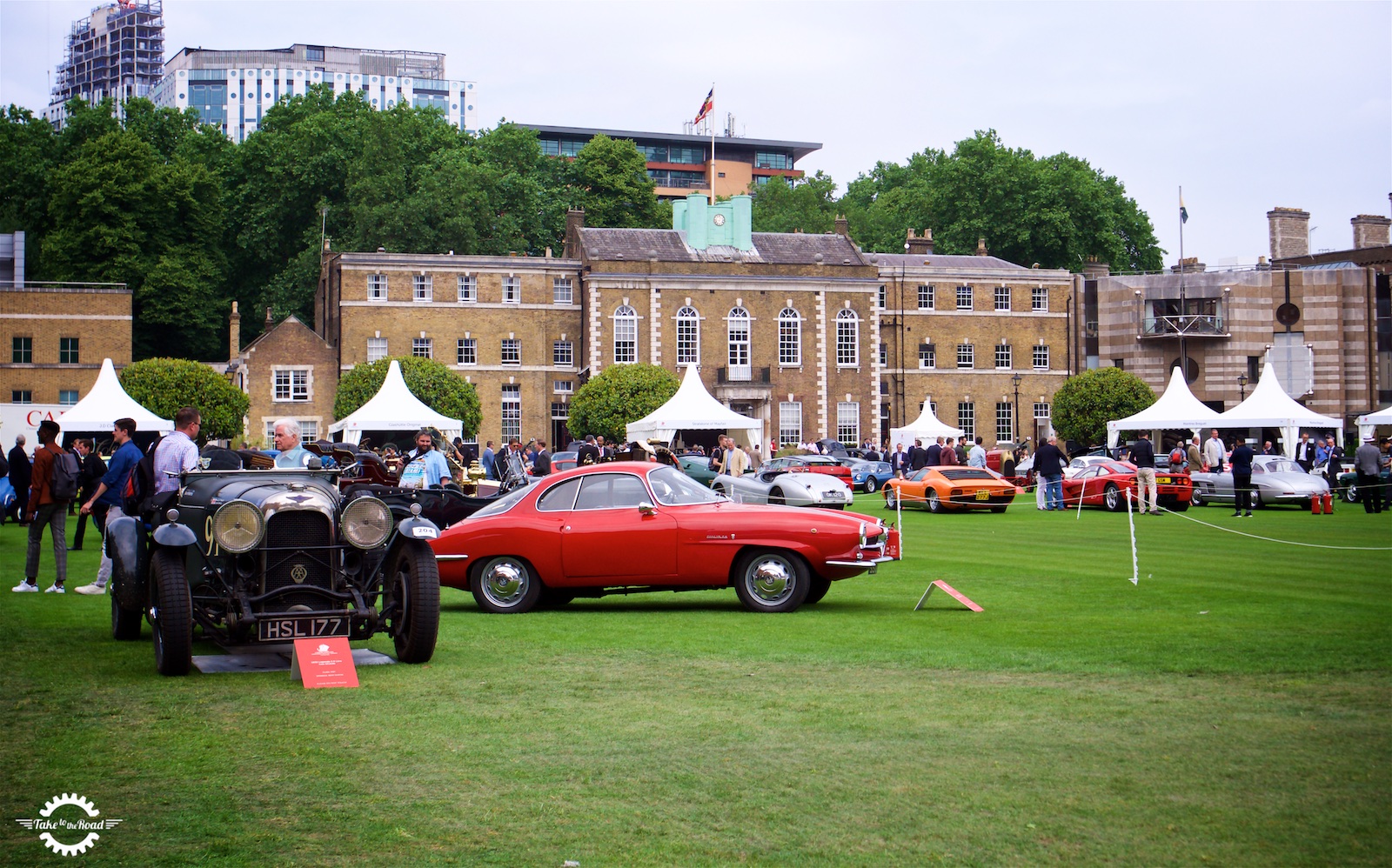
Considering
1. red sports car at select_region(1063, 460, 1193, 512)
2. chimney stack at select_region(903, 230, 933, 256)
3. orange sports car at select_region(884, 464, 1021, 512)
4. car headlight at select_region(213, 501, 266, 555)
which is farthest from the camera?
chimney stack at select_region(903, 230, 933, 256)

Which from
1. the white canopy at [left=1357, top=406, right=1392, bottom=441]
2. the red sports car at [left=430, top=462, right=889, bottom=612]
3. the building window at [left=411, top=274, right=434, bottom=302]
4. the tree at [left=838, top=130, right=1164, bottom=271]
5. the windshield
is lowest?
the red sports car at [left=430, top=462, right=889, bottom=612]

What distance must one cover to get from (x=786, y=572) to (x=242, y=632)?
5781 mm

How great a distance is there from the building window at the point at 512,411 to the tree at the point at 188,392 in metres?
14.3

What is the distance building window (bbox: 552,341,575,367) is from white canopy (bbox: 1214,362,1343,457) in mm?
35219

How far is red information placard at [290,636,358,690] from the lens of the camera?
10.1 meters

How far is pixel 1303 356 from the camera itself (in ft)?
250

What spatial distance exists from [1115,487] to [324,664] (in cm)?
2830

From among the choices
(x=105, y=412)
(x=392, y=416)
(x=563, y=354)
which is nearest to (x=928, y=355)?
(x=563, y=354)

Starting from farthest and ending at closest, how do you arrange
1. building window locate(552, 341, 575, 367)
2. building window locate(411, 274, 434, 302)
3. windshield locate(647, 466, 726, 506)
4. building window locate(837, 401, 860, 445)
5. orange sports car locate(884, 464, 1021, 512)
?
1. building window locate(837, 401, 860, 445)
2. building window locate(552, 341, 575, 367)
3. building window locate(411, 274, 434, 302)
4. orange sports car locate(884, 464, 1021, 512)
5. windshield locate(647, 466, 726, 506)

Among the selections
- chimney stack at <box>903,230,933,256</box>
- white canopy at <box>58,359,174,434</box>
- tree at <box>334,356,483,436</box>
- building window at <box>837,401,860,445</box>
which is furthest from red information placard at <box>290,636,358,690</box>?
chimney stack at <box>903,230,933,256</box>

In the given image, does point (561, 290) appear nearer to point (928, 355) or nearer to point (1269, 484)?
point (928, 355)

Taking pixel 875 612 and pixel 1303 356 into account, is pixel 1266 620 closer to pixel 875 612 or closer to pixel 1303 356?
pixel 875 612

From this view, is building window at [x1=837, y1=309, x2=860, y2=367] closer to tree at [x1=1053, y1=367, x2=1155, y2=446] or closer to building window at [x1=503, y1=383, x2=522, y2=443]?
tree at [x1=1053, y1=367, x2=1155, y2=446]

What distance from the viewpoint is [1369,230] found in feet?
282
